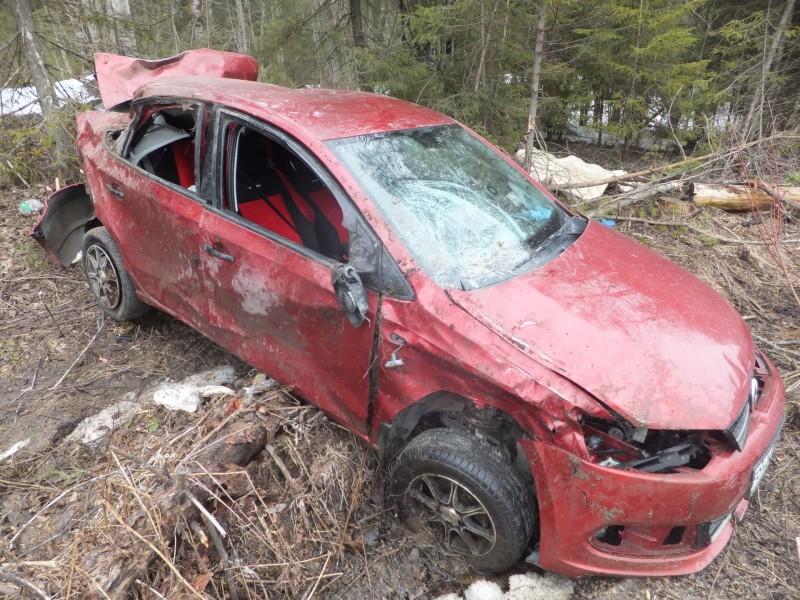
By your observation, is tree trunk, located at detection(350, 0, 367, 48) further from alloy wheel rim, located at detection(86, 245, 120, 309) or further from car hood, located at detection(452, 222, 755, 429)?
car hood, located at detection(452, 222, 755, 429)

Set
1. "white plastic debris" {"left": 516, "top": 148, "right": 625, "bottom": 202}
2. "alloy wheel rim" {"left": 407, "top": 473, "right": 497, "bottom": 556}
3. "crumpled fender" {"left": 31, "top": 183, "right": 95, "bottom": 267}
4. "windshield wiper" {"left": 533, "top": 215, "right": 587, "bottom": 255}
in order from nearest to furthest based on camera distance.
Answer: "alloy wheel rim" {"left": 407, "top": 473, "right": 497, "bottom": 556} → "windshield wiper" {"left": 533, "top": 215, "right": 587, "bottom": 255} → "crumpled fender" {"left": 31, "top": 183, "right": 95, "bottom": 267} → "white plastic debris" {"left": 516, "top": 148, "right": 625, "bottom": 202}

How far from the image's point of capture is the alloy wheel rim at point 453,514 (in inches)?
84.7

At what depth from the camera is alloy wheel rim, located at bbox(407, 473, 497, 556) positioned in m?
2.15

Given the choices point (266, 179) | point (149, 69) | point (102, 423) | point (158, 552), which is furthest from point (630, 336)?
point (149, 69)

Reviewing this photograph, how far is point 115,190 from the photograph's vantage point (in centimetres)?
333

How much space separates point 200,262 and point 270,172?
90 cm

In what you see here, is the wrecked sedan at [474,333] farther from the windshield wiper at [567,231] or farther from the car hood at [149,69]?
the car hood at [149,69]

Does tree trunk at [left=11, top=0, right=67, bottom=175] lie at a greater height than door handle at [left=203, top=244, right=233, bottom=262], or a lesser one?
greater

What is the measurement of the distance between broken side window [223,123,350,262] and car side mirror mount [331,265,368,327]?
0.97 metres

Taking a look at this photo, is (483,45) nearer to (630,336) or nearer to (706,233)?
(706,233)

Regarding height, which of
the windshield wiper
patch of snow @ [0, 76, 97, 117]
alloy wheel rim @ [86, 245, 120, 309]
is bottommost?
alloy wheel rim @ [86, 245, 120, 309]

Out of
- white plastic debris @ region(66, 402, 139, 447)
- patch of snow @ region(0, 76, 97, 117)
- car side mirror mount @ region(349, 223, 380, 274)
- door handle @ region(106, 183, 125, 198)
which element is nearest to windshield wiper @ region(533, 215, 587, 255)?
car side mirror mount @ region(349, 223, 380, 274)

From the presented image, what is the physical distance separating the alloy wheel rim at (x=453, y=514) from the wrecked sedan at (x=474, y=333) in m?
0.01

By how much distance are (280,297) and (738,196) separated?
5.23m
